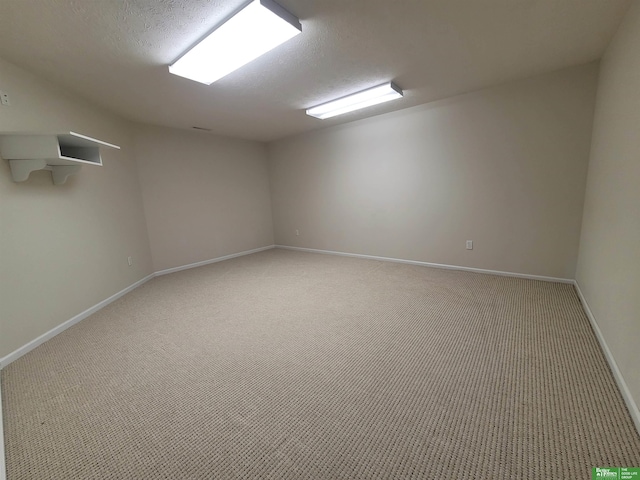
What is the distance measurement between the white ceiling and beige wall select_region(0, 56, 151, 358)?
274 mm

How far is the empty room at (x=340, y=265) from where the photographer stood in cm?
131

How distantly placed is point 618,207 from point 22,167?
450 cm

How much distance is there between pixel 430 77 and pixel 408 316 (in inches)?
98.6

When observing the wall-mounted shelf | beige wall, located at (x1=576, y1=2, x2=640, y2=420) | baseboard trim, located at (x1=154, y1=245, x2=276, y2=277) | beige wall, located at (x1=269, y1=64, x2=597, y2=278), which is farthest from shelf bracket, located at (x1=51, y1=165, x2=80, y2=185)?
beige wall, located at (x1=576, y1=2, x2=640, y2=420)

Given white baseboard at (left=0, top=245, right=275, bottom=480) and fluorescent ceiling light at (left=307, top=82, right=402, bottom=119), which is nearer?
white baseboard at (left=0, top=245, right=275, bottom=480)

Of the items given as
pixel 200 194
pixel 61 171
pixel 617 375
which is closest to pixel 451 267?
pixel 617 375

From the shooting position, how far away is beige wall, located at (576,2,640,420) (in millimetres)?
1463

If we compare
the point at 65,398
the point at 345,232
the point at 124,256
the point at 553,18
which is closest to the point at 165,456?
the point at 65,398

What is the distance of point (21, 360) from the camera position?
6.80 ft

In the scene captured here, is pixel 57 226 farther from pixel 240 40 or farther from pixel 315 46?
pixel 315 46

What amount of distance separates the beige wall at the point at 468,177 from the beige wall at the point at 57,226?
3.13 m

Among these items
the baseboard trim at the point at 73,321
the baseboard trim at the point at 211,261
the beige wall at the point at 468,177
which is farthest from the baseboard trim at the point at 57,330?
the beige wall at the point at 468,177

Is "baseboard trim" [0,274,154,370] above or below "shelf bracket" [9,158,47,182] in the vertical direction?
below

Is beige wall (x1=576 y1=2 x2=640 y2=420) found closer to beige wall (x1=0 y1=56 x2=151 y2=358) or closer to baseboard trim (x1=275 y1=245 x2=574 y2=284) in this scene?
baseboard trim (x1=275 y1=245 x2=574 y2=284)
